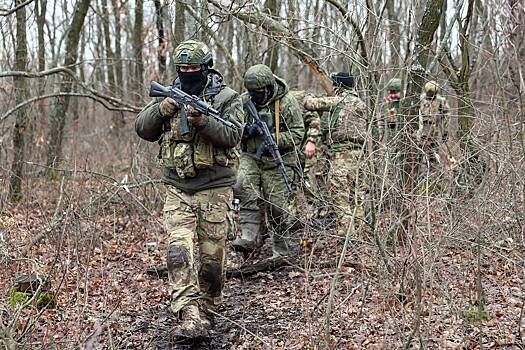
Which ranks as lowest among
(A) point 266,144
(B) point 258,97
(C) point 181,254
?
(C) point 181,254

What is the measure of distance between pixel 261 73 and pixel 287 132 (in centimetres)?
71

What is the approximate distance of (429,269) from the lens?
145 inches

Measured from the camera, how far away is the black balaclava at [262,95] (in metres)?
7.06

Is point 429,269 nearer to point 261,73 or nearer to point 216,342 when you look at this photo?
point 216,342

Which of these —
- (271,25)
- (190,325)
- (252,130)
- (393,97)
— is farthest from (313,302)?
(393,97)

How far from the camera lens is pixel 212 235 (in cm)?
528

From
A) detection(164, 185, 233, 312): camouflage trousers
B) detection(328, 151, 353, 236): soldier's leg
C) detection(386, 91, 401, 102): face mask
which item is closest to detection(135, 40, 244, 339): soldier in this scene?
detection(164, 185, 233, 312): camouflage trousers

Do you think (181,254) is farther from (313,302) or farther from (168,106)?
(313,302)

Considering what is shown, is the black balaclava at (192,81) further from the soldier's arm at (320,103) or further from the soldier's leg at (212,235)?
the soldier's arm at (320,103)

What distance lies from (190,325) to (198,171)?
118 cm

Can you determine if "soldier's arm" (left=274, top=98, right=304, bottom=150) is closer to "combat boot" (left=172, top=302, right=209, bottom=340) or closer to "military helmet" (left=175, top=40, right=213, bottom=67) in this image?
"military helmet" (left=175, top=40, right=213, bottom=67)

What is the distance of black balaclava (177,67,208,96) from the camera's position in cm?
522

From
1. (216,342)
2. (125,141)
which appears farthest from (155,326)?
(125,141)

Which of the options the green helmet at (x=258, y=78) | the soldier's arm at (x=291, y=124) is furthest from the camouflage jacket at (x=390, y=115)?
the green helmet at (x=258, y=78)
